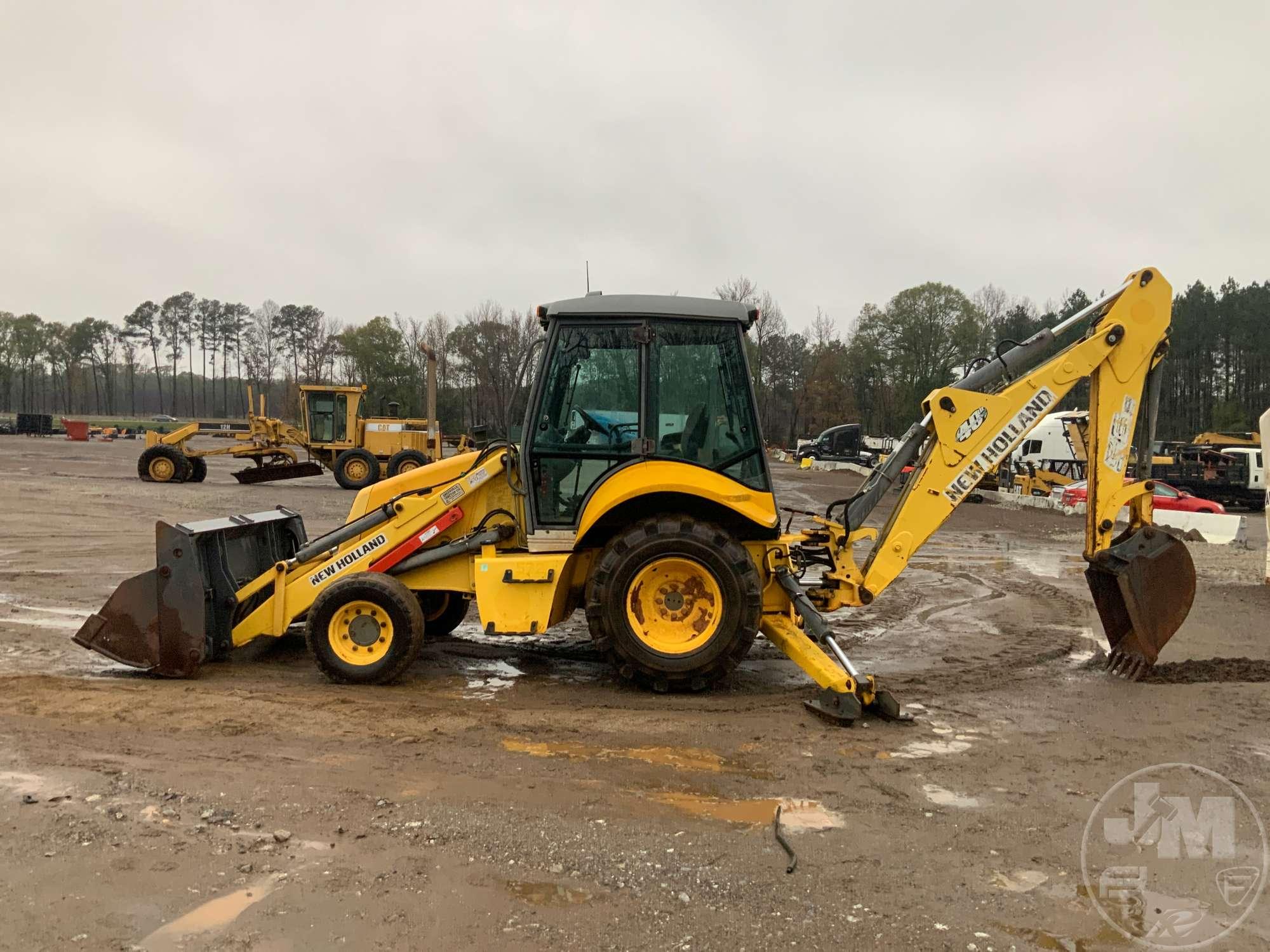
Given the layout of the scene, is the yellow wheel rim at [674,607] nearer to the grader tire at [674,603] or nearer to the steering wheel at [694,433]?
the grader tire at [674,603]

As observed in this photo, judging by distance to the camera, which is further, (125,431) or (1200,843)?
(125,431)

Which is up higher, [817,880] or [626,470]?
[626,470]

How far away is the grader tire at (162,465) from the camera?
24.4m

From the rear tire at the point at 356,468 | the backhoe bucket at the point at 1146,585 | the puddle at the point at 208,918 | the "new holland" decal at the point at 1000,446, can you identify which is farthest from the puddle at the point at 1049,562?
the rear tire at the point at 356,468

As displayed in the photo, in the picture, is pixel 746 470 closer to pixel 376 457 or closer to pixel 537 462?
pixel 537 462

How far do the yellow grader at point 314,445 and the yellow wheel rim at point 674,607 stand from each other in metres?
19.1

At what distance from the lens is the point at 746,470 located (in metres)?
6.18

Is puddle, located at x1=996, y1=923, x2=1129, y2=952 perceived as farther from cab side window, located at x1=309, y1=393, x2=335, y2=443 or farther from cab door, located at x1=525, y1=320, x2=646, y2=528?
cab side window, located at x1=309, y1=393, x2=335, y2=443

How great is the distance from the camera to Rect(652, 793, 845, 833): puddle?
3.91 m

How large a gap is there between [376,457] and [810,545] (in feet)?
67.9

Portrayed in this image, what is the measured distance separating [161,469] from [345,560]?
21041 mm

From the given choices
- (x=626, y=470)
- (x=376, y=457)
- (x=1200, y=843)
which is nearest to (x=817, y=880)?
(x=1200, y=843)

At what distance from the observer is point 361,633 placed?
20.2 feet

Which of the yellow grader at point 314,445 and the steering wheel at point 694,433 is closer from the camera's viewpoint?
the steering wheel at point 694,433
